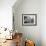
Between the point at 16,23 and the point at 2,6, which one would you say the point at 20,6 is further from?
the point at 2,6

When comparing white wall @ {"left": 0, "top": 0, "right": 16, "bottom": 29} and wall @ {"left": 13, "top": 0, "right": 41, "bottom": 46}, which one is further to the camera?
wall @ {"left": 13, "top": 0, "right": 41, "bottom": 46}

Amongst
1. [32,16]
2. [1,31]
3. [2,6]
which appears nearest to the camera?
[1,31]

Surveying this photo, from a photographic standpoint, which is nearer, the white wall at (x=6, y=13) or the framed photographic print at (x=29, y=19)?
the white wall at (x=6, y=13)

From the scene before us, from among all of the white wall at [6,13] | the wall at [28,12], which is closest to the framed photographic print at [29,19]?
the wall at [28,12]

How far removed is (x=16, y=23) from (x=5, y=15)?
1141 mm

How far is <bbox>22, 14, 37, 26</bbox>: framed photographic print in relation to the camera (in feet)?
18.8

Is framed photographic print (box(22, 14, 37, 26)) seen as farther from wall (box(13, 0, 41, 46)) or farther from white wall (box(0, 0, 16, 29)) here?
white wall (box(0, 0, 16, 29))

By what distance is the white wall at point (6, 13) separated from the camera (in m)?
4.66

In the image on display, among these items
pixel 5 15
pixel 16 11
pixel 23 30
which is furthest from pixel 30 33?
pixel 5 15

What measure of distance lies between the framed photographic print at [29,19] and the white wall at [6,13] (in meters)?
1.19

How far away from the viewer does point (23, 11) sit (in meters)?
5.77

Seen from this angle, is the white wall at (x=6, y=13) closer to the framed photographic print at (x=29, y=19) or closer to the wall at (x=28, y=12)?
the wall at (x=28, y=12)

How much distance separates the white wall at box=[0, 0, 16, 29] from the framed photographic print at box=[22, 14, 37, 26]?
1194mm

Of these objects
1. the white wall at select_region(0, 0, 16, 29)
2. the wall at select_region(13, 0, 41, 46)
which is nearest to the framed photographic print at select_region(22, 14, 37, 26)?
the wall at select_region(13, 0, 41, 46)
